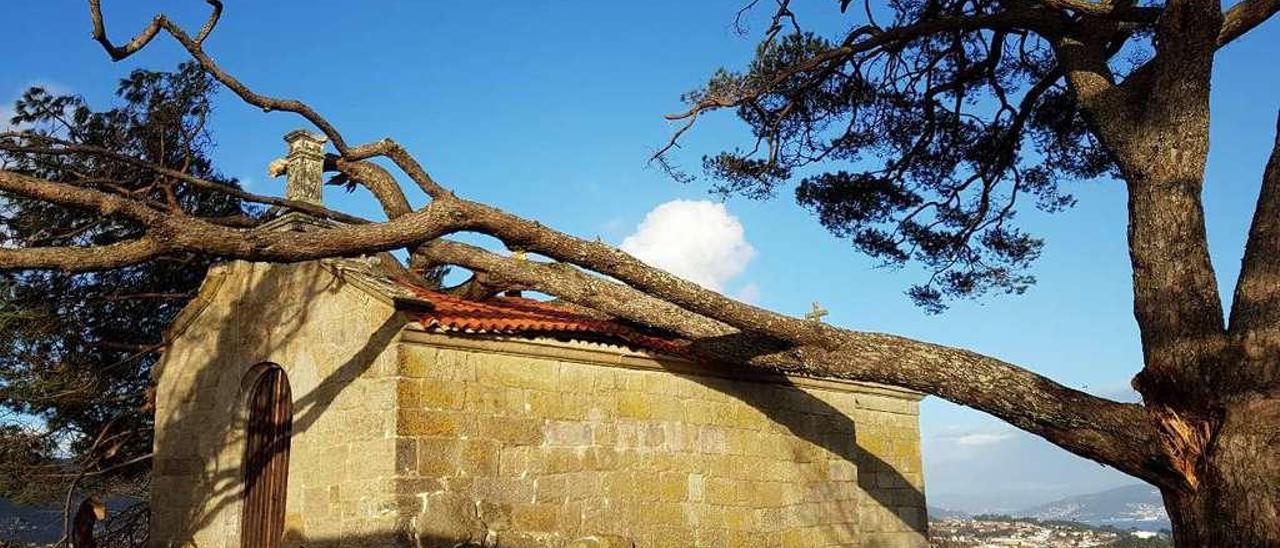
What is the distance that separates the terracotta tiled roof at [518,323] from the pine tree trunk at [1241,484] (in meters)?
4.27

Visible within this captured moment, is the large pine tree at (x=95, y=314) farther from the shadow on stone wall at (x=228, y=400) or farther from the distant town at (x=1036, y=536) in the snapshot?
the distant town at (x=1036, y=536)

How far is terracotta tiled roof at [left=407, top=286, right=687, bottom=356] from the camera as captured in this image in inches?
307

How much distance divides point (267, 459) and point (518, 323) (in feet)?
9.45

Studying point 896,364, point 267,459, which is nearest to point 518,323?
point 267,459

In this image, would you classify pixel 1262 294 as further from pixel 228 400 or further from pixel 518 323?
pixel 228 400

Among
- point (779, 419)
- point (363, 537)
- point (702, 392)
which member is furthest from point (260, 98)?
point (779, 419)

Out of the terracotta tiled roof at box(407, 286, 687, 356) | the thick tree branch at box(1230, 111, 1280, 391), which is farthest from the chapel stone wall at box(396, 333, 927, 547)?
the thick tree branch at box(1230, 111, 1280, 391)

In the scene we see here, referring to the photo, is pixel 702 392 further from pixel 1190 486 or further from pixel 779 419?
pixel 1190 486

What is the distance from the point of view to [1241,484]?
19.3ft

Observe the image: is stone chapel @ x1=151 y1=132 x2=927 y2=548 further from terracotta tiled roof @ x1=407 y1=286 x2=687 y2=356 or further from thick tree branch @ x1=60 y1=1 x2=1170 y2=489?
thick tree branch @ x1=60 y1=1 x2=1170 y2=489

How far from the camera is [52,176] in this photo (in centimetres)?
1350

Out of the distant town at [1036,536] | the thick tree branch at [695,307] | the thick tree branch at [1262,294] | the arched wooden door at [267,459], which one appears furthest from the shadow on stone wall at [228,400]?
the distant town at [1036,536]

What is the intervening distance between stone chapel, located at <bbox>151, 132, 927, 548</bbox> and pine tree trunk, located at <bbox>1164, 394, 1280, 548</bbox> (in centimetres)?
431

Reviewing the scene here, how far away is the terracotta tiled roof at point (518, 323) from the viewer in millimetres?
7793
